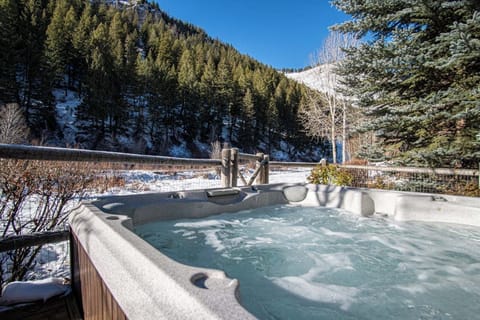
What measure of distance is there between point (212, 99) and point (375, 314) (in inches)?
820

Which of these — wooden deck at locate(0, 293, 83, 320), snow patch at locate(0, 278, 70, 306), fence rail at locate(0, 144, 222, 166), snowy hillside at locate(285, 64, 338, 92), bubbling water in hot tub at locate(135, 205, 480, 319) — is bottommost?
wooden deck at locate(0, 293, 83, 320)

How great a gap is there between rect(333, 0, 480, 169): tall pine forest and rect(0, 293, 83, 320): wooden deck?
3958mm

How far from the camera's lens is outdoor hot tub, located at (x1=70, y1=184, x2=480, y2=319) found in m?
0.75

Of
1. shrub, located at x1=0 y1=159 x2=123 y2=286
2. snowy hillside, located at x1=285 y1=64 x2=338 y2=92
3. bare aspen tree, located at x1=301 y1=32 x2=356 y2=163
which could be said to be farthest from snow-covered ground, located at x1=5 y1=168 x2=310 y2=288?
snowy hillside, located at x1=285 y1=64 x2=338 y2=92

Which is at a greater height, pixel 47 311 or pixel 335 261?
pixel 335 261

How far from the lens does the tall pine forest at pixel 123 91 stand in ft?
47.8

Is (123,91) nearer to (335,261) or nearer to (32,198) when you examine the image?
(32,198)

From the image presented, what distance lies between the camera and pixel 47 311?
1379 millimetres

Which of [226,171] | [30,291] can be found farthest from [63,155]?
[226,171]

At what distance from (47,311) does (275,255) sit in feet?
4.44

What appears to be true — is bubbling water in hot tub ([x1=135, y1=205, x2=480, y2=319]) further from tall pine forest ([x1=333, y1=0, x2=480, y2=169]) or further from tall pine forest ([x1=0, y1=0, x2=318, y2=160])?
tall pine forest ([x1=0, y1=0, x2=318, y2=160])

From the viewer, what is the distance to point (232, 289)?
69 centimetres

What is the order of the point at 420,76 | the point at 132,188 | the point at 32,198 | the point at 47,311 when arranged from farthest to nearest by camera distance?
the point at 420,76, the point at 132,188, the point at 32,198, the point at 47,311

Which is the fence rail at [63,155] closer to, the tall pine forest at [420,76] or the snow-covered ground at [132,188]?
the snow-covered ground at [132,188]
